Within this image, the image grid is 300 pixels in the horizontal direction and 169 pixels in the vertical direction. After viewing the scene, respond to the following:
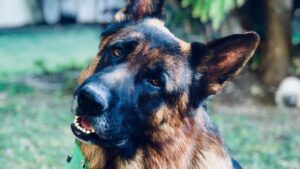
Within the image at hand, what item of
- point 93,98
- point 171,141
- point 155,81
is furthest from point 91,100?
point 171,141

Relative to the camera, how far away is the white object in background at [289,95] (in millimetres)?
8141

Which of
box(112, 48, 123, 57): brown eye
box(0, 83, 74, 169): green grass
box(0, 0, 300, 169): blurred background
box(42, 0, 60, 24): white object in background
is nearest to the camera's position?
box(112, 48, 123, 57): brown eye

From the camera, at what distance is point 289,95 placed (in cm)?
816

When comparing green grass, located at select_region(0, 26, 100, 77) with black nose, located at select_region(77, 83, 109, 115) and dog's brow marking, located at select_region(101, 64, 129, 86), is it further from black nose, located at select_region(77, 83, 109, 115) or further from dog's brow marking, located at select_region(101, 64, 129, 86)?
black nose, located at select_region(77, 83, 109, 115)

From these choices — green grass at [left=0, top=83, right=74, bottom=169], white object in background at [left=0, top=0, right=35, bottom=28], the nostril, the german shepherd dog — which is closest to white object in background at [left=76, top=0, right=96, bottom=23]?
white object in background at [left=0, top=0, right=35, bottom=28]

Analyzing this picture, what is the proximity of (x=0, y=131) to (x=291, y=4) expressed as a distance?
4.27 meters

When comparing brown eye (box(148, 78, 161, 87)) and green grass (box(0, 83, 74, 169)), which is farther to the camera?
green grass (box(0, 83, 74, 169))

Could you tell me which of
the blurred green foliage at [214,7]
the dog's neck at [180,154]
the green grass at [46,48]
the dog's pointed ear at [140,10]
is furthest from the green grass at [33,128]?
the dog's pointed ear at [140,10]

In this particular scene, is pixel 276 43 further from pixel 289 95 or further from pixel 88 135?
pixel 88 135

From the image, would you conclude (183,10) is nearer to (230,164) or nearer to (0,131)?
(0,131)

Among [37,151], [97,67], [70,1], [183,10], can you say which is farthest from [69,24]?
[97,67]

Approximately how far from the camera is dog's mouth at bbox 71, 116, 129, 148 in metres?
3.20

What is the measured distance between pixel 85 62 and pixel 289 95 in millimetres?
3618

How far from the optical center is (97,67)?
3447 mm
